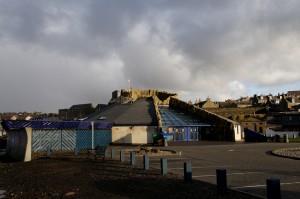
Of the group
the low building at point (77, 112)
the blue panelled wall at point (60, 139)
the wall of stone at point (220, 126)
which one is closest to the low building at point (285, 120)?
the wall of stone at point (220, 126)

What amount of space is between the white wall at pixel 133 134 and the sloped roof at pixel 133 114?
2.43 feet

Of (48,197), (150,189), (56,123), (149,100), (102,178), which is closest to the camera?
(48,197)

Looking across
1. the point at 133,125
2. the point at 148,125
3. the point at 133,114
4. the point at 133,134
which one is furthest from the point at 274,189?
the point at 133,114

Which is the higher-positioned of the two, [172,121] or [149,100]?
[149,100]

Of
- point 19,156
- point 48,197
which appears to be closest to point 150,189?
point 48,197

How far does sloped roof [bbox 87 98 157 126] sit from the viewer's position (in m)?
51.5

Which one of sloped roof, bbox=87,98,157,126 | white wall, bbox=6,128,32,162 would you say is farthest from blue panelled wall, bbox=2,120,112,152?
sloped roof, bbox=87,98,157,126

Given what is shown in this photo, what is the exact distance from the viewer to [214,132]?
5544cm

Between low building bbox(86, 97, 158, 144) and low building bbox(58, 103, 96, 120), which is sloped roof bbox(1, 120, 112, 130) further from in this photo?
low building bbox(58, 103, 96, 120)

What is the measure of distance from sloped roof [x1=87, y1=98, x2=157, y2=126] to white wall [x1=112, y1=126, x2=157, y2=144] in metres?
0.74

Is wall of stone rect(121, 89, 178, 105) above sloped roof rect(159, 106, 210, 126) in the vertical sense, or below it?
above

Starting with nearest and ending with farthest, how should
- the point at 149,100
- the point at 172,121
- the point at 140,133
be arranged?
the point at 140,133 < the point at 172,121 < the point at 149,100

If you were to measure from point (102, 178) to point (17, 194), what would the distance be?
4074mm

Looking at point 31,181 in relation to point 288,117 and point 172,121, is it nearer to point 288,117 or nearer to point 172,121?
point 172,121
